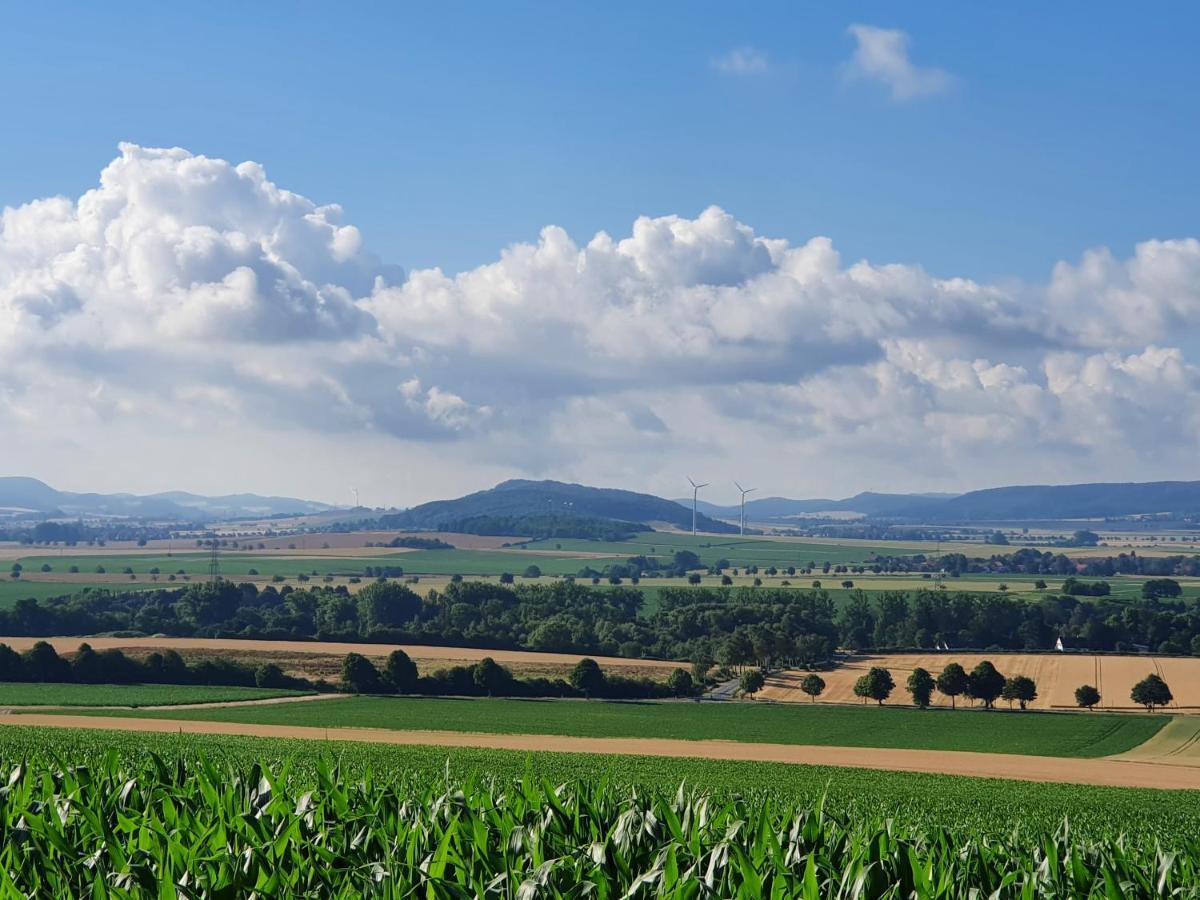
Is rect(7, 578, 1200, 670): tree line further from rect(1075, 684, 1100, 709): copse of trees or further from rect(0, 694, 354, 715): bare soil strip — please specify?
rect(1075, 684, 1100, 709): copse of trees

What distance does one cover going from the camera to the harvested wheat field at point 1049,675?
10955 centimetres

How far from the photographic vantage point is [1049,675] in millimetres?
120062

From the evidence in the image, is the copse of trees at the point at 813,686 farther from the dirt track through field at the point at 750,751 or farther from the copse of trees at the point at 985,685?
the dirt track through field at the point at 750,751

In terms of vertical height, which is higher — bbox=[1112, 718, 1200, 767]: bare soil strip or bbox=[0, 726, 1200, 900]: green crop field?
bbox=[0, 726, 1200, 900]: green crop field

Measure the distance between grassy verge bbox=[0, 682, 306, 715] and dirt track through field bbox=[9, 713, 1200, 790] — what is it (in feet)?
29.4

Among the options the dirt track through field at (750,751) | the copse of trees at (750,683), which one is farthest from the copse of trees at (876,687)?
the dirt track through field at (750,751)

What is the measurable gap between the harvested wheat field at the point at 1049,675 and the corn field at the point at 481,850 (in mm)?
98251

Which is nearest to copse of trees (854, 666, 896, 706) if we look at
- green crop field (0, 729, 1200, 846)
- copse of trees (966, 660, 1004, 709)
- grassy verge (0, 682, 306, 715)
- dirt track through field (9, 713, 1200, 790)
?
copse of trees (966, 660, 1004, 709)

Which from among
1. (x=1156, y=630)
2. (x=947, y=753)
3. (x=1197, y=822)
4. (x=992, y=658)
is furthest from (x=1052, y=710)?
(x=1197, y=822)

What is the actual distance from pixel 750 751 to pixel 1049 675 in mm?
62108

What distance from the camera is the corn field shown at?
11000mm

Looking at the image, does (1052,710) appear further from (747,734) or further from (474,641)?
(474,641)

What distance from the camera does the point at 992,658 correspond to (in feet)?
428

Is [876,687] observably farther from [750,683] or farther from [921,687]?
[750,683]
